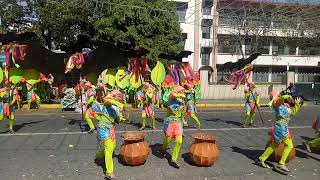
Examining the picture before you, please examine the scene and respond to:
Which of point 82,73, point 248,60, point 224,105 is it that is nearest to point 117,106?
point 82,73

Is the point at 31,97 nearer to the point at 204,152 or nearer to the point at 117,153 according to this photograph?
the point at 117,153

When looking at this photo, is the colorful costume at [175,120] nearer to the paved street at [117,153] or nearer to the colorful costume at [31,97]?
the paved street at [117,153]

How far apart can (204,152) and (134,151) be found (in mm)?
1516

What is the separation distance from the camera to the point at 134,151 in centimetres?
839

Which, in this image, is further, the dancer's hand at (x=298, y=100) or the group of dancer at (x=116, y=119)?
the dancer's hand at (x=298, y=100)

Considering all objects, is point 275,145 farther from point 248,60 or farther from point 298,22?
point 298,22

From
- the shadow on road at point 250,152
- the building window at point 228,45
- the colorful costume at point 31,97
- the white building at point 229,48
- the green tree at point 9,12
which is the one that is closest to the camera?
the shadow on road at point 250,152

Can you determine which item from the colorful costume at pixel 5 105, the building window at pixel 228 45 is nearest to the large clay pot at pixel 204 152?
the colorful costume at pixel 5 105

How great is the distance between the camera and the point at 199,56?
40.5 meters

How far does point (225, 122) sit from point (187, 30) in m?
25.3

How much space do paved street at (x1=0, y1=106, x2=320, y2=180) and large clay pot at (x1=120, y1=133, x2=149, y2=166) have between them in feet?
0.53

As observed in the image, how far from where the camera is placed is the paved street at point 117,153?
26.7 feet

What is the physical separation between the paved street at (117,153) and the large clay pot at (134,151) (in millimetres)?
160

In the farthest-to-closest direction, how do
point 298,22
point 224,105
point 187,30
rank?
point 187,30 < point 224,105 < point 298,22
